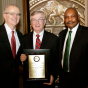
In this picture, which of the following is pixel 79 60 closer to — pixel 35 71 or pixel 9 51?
pixel 35 71

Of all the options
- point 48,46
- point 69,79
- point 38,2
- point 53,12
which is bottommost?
point 69,79

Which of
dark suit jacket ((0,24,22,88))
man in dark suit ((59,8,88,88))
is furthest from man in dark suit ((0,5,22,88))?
man in dark suit ((59,8,88,88))

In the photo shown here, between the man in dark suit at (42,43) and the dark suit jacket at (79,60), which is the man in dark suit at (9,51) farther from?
the dark suit jacket at (79,60)

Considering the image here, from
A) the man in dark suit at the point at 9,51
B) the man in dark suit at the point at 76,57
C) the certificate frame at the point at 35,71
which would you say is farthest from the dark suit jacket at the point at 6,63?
the man in dark suit at the point at 76,57

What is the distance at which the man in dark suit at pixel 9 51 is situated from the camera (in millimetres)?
1786

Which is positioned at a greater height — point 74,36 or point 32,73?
point 74,36

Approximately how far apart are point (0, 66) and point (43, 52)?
30.7 inches

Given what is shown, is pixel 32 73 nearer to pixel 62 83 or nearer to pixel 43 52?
pixel 43 52

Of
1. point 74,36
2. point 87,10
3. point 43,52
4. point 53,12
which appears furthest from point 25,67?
point 87,10

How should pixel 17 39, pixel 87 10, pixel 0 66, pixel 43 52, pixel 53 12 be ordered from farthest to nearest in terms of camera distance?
pixel 53 12, pixel 87 10, pixel 17 39, pixel 0 66, pixel 43 52

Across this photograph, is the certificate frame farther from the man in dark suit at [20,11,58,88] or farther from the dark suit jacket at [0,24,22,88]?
the dark suit jacket at [0,24,22,88]

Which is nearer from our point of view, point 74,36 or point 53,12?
point 74,36

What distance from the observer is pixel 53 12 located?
320 centimetres

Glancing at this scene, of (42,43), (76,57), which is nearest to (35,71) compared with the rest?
(42,43)
